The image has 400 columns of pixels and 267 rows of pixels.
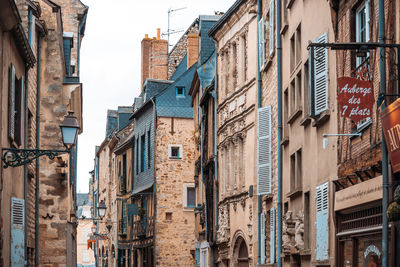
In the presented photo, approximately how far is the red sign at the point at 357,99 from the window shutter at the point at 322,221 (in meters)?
3.78

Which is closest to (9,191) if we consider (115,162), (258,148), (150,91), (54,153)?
(54,153)

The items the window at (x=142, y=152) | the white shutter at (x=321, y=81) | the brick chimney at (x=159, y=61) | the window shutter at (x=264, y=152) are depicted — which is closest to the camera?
the white shutter at (x=321, y=81)

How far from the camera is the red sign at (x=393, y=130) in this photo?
9.45 metres

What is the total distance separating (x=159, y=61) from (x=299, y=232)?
103 ft

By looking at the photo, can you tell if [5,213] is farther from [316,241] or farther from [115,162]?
[115,162]

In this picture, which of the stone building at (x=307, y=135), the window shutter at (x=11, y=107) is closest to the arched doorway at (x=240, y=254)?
the stone building at (x=307, y=135)

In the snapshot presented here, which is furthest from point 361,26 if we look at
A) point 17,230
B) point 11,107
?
point 17,230

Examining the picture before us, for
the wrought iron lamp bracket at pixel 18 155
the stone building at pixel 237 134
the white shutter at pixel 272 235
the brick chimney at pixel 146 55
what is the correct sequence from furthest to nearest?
the brick chimney at pixel 146 55
the stone building at pixel 237 134
the white shutter at pixel 272 235
the wrought iron lamp bracket at pixel 18 155

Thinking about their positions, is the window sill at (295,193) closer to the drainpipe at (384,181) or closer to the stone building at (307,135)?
the stone building at (307,135)

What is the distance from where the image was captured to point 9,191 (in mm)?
14188

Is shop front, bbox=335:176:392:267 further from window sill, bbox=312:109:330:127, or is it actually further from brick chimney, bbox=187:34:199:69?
brick chimney, bbox=187:34:199:69

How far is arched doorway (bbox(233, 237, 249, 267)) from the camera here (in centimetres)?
2445

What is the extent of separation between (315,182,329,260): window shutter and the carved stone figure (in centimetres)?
140

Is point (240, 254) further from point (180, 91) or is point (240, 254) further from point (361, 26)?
point (180, 91)
